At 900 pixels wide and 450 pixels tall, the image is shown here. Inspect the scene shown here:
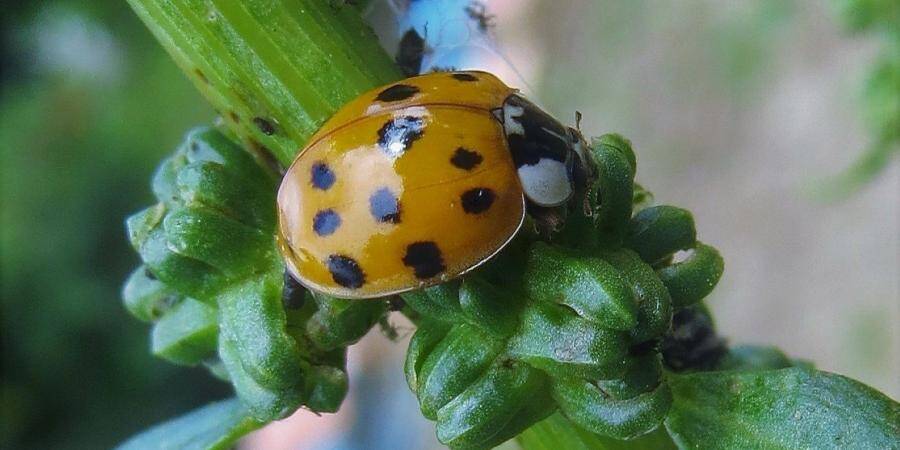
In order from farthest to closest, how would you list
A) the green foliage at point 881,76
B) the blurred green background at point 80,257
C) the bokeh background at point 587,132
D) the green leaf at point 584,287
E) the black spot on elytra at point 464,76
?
the blurred green background at point 80,257, the bokeh background at point 587,132, the green foliage at point 881,76, the black spot on elytra at point 464,76, the green leaf at point 584,287

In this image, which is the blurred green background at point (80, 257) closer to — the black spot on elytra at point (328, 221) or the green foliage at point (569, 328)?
the black spot on elytra at point (328, 221)

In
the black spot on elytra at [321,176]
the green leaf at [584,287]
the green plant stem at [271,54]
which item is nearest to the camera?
the green leaf at [584,287]

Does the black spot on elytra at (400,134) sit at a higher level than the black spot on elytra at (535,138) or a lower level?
higher

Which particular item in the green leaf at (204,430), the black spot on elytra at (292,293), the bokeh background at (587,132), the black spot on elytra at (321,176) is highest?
the black spot on elytra at (321,176)

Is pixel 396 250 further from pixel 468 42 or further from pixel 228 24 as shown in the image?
pixel 468 42

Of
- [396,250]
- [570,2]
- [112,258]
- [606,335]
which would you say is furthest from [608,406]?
[570,2]

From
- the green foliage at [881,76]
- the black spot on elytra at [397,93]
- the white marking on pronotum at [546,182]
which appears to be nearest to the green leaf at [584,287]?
the white marking on pronotum at [546,182]

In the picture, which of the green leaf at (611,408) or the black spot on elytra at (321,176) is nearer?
the green leaf at (611,408)

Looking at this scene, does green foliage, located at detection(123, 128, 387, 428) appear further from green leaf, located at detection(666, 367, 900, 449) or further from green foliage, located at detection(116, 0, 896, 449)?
green leaf, located at detection(666, 367, 900, 449)
